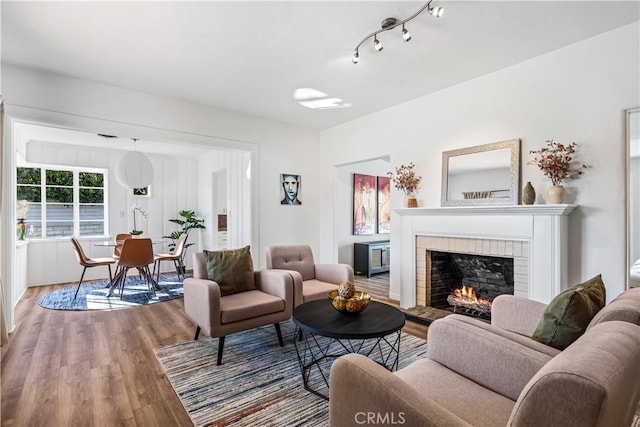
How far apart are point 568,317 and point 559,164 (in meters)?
1.94

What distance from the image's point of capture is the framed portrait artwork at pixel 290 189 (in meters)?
5.01

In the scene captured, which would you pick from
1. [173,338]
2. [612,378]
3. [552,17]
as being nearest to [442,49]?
[552,17]

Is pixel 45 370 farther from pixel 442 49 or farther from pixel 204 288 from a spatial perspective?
pixel 442 49

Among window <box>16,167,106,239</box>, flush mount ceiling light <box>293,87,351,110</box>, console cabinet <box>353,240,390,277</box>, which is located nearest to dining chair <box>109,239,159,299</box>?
Answer: window <box>16,167,106,239</box>

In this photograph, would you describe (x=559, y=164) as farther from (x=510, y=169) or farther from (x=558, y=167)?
(x=510, y=169)

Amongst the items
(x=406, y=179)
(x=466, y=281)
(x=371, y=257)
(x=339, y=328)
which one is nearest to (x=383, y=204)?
(x=371, y=257)

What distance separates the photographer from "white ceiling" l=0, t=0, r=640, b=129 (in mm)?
2256

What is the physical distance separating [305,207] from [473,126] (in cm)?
278

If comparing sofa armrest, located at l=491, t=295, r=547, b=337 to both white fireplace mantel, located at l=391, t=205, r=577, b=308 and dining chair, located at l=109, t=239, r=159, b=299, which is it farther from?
dining chair, located at l=109, t=239, r=159, b=299

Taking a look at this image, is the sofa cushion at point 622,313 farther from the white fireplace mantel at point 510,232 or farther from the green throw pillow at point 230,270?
the green throw pillow at point 230,270

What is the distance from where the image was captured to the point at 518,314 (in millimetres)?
1944

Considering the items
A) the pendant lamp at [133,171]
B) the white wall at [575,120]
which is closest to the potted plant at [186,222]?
the pendant lamp at [133,171]

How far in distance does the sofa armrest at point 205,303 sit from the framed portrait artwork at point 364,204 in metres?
3.83

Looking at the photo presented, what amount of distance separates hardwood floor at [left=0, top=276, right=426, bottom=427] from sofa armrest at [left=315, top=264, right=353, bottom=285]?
847 millimetres
